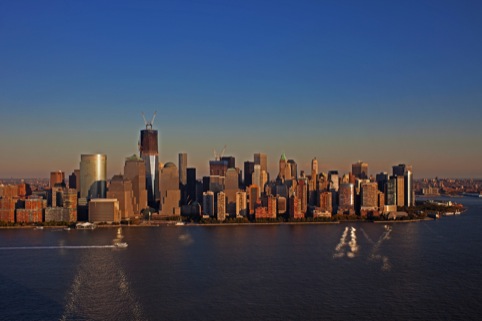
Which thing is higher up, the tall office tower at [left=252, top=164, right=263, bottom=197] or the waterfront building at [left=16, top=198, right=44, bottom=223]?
the tall office tower at [left=252, top=164, right=263, bottom=197]

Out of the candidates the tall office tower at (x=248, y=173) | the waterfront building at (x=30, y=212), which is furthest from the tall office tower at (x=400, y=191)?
the waterfront building at (x=30, y=212)

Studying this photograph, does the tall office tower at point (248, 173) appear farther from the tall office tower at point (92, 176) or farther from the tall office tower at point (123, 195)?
the tall office tower at point (123, 195)

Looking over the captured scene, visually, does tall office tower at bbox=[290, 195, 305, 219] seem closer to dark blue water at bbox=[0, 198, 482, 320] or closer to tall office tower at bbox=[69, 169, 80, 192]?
dark blue water at bbox=[0, 198, 482, 320]

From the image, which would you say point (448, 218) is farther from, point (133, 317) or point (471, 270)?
point (133, 317)

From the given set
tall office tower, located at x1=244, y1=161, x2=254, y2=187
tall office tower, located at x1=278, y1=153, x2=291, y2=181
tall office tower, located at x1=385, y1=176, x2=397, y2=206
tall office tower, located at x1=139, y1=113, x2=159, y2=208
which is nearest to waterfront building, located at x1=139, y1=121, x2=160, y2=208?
tall office tower, located at x1=139, y1=113, x2=159, y2=208

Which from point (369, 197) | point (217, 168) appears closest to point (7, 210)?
point (217, 168)

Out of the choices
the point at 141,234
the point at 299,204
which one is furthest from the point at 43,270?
the point at 299,204
